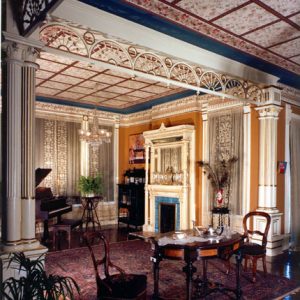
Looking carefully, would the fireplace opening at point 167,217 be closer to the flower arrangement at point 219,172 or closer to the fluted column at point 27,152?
the flower arrangement at point 219,172

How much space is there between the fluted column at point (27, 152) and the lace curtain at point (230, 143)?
14.9ft

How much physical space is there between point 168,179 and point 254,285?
3.86m

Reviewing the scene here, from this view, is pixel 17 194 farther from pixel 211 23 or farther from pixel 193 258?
pixel 211 23

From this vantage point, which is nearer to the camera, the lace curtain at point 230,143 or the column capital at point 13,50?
the column capital at point 13,50

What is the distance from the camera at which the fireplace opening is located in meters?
7.79

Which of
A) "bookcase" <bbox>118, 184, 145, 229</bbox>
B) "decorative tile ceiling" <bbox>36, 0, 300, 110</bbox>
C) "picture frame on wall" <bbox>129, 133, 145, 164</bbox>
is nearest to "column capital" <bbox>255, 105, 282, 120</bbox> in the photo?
"decorative tile ceiling" <bbox>36, 0, 300, 110</bbox>

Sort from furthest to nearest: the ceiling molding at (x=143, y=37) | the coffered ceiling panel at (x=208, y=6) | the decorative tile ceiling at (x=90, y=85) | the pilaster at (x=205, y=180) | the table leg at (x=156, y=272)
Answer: the pilaster at (x=205, y=180), the decorative tile ceiling at (x=90, y=85), the table leg at (x=156, y=272), the coffered ceiling panel at (x=208, y=6), the ceiling molding at (x=143, y=37)

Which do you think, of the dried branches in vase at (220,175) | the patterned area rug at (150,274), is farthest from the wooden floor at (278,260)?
the dried branches in vase at (220,175)

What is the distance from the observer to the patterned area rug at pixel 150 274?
4.12 m

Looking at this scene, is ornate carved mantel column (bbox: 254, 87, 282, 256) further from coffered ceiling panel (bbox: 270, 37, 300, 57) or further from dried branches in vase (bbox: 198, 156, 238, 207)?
coffered ceiling panel (bbox: 270, 37, 300, 57)

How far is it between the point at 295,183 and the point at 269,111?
1.87 meters

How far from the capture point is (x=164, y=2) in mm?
3471

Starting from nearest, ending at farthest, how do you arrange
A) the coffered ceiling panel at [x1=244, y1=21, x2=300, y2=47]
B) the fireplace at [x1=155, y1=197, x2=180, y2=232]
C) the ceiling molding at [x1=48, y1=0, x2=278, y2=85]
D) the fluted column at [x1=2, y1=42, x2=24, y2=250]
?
1. the fluted column at [x1=2, y1=42, x2=24, y2=250]
2. the ceiling molding at [x1=48, y1=0, x2=278, y2=85]
3. the coffered ceiling panel at [x1=244, y1=21, x2=300, y2=47]
4. the fireplace at [x1=155, y1=197, x2=180, y2=232]

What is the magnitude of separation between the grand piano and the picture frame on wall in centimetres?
274
